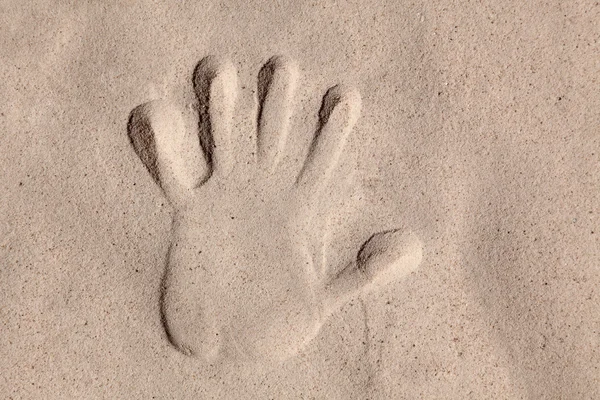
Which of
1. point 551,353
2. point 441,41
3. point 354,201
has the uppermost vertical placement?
point 441,41

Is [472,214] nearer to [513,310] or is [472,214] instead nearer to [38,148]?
[513,310]

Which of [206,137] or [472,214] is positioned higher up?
[206,137]

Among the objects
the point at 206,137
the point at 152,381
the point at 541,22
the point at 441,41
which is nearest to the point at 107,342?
the point at 152,381
